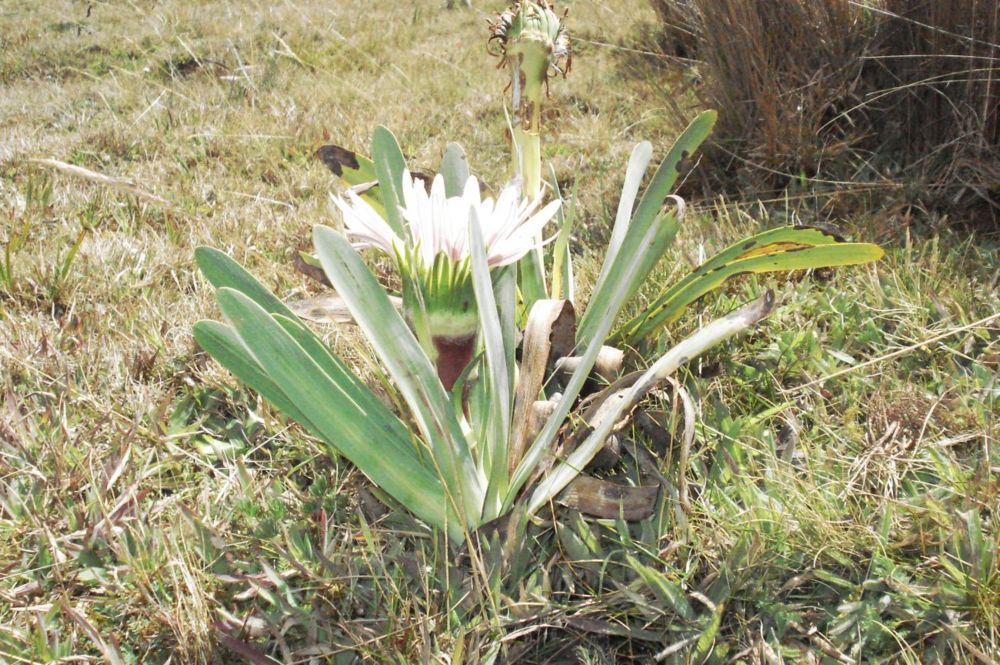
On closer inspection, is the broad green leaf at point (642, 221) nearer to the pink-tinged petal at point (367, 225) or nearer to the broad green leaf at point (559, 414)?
the broad green leaf at point (559, 414)

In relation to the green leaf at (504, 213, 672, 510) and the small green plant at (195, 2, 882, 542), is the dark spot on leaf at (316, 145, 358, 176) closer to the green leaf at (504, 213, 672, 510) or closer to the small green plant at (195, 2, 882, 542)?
the small green plant at (195, 2, 882, 542)

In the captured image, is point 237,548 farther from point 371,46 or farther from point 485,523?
point 371,46

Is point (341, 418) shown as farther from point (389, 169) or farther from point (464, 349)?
point (389, 169)

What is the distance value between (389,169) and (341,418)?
0.54 metres

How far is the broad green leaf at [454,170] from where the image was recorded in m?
1.45

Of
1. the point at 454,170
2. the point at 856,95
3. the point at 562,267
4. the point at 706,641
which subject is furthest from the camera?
the point at 856,95

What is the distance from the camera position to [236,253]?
2189 mm

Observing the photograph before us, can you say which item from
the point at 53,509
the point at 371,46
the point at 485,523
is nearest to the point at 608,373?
the point at 485,523

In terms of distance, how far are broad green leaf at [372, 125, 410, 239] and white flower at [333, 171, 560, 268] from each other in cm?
20

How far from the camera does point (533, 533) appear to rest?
3.74 feet

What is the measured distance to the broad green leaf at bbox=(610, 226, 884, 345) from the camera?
1308 millimetres

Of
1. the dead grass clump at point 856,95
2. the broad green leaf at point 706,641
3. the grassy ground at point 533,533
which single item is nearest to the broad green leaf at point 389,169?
the grassy ground at point 533,533

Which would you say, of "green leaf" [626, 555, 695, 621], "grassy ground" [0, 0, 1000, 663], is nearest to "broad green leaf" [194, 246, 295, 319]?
"grassy ground" [0, 0, 1000, 663]

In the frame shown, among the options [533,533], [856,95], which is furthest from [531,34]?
[856,95]
